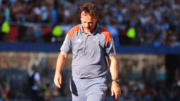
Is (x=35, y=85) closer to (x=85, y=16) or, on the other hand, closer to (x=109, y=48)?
(x=109, y=48)

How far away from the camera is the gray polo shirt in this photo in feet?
12.3

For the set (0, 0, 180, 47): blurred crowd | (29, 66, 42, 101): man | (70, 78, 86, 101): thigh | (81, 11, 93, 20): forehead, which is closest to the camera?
(81, 11, 93, 20): forehead

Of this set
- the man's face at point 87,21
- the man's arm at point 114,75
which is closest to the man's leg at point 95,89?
the man's arm at point 114,75

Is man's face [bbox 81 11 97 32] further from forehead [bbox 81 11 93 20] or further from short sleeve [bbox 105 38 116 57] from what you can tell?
short sleeve [bbox 105 38 116 57]

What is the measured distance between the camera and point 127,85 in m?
13.3

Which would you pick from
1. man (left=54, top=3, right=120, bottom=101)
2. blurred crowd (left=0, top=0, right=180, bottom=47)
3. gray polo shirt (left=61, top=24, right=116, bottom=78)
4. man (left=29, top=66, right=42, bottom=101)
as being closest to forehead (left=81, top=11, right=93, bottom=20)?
man (left=54, top=3, right=120, bottom=101)

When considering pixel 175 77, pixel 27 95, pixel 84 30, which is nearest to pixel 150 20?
pixel 175 77

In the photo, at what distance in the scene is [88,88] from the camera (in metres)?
3.76

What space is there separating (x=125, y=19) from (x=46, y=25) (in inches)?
130

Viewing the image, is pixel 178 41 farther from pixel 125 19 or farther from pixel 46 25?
pixel 46 25

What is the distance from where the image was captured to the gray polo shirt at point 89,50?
3.75m

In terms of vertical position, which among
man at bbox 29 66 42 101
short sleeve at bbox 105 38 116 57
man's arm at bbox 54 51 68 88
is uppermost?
short sleeve at bbox 105 38 116 57

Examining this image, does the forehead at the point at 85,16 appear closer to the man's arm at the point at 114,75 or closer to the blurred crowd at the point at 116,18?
the man's arm at the point at 114,75

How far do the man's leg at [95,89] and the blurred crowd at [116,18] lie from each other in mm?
6803
